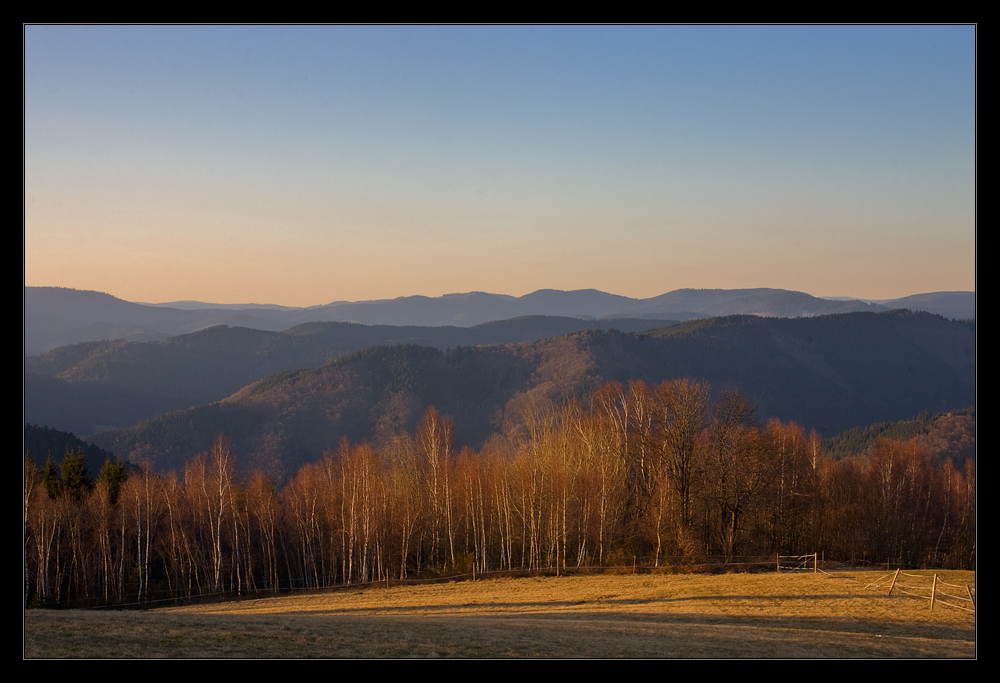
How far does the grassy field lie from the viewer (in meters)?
16.1

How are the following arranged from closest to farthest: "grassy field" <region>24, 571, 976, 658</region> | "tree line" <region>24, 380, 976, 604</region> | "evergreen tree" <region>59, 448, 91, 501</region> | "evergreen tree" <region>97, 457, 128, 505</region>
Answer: "grassy field" <region>24, 571, 976, 658</region>
"tree line" <region>24, 380, 976, 604</region>
"evergreen tree" <region>59, 448, 91, 501</region>
"evergreen tree" <region>97, 457, 128, 505</region>

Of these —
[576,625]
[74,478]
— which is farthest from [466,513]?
[576,625]

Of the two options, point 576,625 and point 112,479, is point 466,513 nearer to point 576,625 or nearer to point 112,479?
point 112,479

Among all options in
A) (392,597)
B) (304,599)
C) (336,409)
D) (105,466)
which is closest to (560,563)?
(392,597)

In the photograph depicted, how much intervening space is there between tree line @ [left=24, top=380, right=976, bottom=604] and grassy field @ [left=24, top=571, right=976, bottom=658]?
10.3 meters

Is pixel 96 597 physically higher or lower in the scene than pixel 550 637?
lower

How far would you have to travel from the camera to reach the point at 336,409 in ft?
635

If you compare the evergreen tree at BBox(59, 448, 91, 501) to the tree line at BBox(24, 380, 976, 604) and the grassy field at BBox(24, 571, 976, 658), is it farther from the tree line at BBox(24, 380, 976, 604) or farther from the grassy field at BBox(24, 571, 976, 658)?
the grassy field at BBox(24, 571, 976, 658)

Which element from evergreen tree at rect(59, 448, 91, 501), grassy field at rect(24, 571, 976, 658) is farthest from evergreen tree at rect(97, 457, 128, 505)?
grassy field at rect(24, 571, 976, 658)

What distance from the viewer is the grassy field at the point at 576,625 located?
16.1 metres

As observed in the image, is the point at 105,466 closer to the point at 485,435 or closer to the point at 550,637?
the point at 550,637

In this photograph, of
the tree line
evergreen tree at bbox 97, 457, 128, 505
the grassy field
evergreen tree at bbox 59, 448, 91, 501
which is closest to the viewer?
the grassy field

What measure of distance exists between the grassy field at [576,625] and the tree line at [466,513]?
33.9 feet

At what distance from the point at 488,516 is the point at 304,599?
1715 centimetres
